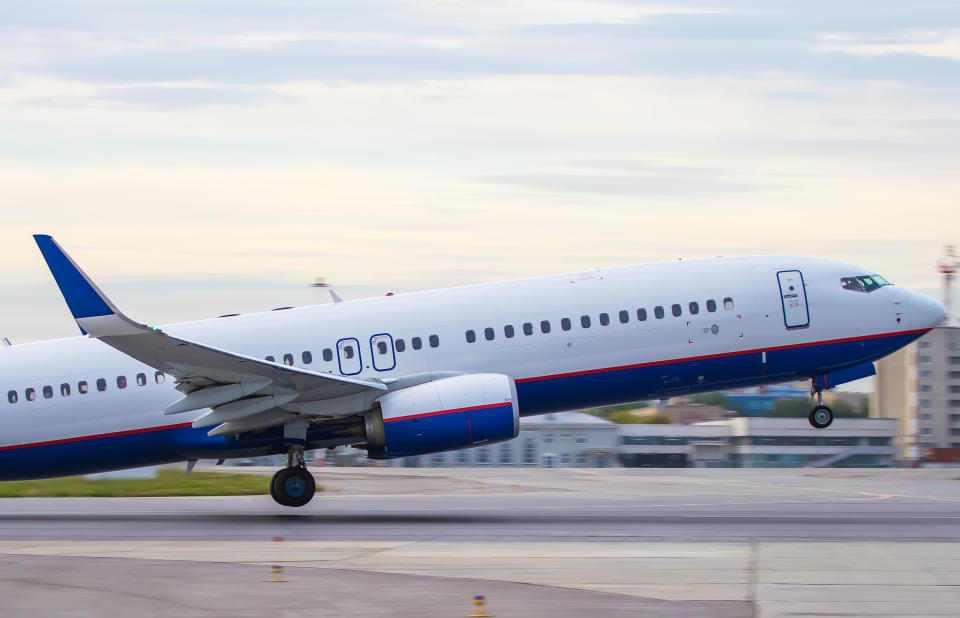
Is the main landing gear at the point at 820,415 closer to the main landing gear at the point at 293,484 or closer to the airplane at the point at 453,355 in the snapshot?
the airplane at the point at 453,355

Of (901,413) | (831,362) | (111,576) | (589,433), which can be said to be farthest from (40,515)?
(901,413)

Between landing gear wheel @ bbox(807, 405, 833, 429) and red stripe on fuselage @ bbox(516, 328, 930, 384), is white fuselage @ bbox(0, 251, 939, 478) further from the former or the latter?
landing gear wheel @ bbox(807, 405, 833, 429)

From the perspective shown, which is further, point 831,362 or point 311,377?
point 831,362

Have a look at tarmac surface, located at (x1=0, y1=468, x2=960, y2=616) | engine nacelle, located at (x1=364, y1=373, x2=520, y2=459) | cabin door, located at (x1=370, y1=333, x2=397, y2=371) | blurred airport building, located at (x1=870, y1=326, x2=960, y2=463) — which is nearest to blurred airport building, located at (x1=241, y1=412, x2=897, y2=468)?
blurred airport building, located at (x1=870, y1=326, x2=960, y2=463)

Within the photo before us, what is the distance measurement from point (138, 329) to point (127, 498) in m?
12.8

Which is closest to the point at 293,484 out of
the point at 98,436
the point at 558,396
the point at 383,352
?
the point at 383,352

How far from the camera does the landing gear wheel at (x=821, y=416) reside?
1063 inches

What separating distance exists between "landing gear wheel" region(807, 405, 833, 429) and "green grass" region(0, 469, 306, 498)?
13.9 meters

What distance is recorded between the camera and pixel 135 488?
34375mm

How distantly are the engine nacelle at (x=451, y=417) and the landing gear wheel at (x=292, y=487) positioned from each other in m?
2.59

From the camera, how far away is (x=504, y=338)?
25.6m

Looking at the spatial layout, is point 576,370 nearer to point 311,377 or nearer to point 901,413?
point 311,377

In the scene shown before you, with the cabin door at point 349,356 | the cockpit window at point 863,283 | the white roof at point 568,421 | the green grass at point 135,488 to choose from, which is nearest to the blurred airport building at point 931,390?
the white roof at point 568,421

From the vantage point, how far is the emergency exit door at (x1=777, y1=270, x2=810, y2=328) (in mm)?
26312
